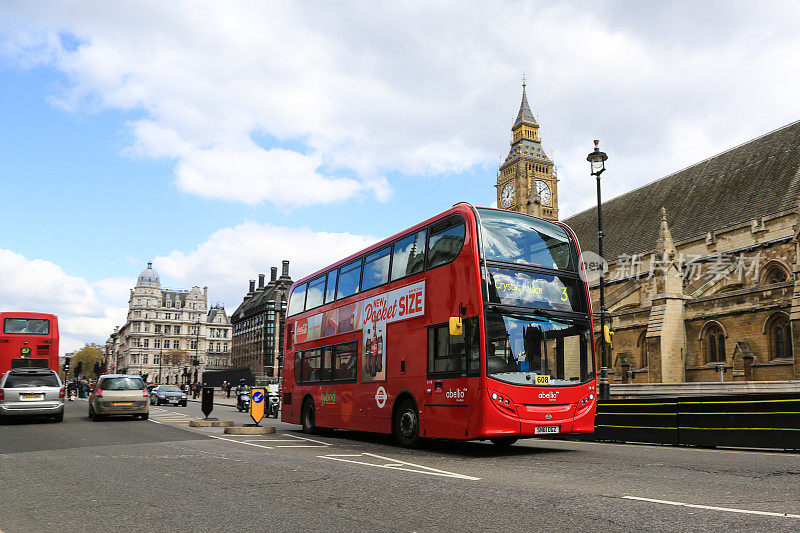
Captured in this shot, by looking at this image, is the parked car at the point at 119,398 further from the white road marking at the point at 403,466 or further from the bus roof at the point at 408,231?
the white road marking at the point at 403,466

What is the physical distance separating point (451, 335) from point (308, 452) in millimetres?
3358

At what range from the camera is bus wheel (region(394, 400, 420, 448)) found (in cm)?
1198

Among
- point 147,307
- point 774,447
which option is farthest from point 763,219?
point 147,307

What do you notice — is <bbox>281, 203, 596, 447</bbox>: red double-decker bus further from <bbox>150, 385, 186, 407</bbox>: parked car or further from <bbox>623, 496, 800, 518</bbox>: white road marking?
<bbox>150, 385, 186, 407</bbox>: parked car

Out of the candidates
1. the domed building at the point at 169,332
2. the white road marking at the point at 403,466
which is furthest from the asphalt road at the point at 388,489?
the domed building at the point at 169,332

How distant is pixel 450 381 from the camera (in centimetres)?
1101

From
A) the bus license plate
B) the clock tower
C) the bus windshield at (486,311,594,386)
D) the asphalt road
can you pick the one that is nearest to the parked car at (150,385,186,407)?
the bus license plate

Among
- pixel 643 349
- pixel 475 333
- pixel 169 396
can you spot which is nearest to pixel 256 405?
pixel 475 333

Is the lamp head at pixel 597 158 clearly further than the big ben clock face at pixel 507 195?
No

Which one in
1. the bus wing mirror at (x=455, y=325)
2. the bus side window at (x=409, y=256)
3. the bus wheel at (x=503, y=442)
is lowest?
the bus wheel at (x=503, y=442)

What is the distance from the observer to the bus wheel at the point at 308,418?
54.1 ft

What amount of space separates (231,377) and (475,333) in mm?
59198

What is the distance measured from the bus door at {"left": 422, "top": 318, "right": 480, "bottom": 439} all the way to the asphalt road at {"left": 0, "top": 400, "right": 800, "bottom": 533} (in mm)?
586

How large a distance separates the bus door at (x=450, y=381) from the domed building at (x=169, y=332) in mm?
116383
